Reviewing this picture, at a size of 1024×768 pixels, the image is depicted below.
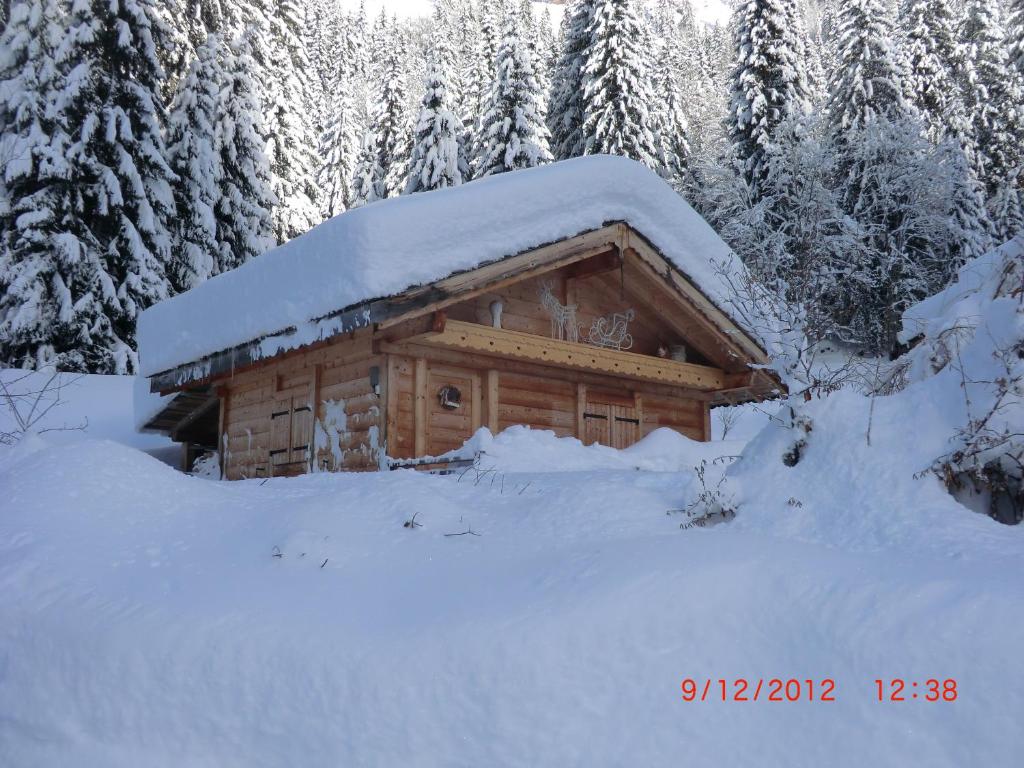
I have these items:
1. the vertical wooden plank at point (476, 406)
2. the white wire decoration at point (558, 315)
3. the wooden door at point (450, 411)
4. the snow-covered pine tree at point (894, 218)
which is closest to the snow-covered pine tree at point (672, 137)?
the snow-covered pine tree at point (894, 218)

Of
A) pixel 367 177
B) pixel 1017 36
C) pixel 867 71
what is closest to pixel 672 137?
pixel 867 71

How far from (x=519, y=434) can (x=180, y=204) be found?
16872 mm

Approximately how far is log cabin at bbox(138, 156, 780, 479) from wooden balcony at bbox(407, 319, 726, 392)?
27 millimetres

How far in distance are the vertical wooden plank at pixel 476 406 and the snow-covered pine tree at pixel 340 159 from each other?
30.9 meters

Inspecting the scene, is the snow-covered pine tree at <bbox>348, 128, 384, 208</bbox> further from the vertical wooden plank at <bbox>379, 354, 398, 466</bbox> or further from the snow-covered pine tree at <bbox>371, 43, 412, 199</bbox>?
the vertical wooden plank at <bbox>379, 354, 398, 466</bbox>

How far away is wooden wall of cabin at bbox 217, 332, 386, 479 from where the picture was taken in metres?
10.5

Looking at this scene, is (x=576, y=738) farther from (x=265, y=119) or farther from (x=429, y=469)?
(x=265, y=119)

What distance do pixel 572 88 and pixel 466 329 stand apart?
88.0 ft

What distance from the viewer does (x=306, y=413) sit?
11.7 m

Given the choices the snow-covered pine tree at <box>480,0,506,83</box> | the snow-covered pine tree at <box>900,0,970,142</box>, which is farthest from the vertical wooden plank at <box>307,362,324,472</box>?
the snow-covered pine tree at <box>900,0,970,142</box>

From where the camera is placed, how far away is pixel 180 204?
75.7 ft

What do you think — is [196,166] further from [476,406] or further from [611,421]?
[611,421]

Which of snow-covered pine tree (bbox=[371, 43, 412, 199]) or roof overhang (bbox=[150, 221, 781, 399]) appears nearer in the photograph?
roof overhang (bbox=[150, 221, 781, 399])

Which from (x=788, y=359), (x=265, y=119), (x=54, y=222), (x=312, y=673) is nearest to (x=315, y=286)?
(x=788, y=359)
